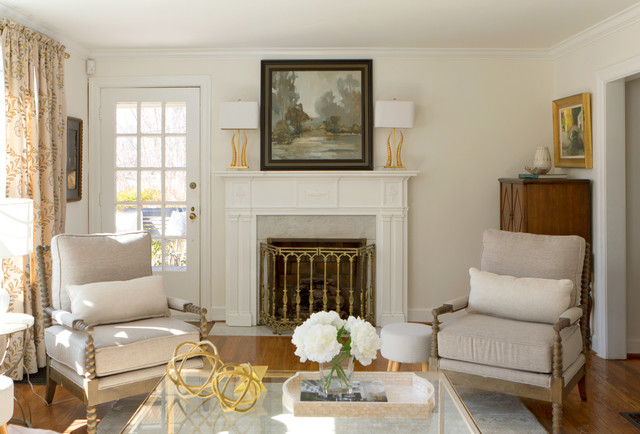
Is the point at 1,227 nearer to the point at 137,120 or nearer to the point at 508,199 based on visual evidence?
the point at 137,120

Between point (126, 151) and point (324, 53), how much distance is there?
78.9 inches

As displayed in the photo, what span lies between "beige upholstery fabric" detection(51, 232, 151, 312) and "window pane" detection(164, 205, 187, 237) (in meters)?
1.69

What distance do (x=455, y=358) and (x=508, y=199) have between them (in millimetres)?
2176

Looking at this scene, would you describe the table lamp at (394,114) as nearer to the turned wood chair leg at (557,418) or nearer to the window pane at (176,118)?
the window pane at (176,118)

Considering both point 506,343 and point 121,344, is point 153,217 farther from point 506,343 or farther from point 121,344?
point 506,343

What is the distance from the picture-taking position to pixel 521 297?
3.60m

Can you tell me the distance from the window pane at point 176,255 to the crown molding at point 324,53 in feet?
5.54

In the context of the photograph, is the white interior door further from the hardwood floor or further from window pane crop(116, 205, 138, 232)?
the hardwood floor

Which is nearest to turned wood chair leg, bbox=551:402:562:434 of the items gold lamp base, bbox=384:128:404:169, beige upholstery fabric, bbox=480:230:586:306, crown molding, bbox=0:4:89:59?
beige upholstery fabric, bbox=480:230:586:306

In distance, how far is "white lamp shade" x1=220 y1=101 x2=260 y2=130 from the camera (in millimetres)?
5273

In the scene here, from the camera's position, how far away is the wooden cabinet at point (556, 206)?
4777 millimetres

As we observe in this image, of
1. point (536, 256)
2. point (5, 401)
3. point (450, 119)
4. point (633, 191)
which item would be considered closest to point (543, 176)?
point (633, 191)

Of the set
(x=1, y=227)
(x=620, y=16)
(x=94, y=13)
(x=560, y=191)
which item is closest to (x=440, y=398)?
(x=1, y=227)

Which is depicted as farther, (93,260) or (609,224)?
(609,224)
